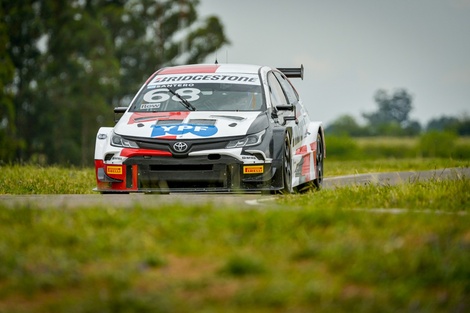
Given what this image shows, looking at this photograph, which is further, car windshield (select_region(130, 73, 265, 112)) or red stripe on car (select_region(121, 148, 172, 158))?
car windshield (select_region(130, 73, 265, 112))

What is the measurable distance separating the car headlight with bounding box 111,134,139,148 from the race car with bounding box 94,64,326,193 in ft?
0.04

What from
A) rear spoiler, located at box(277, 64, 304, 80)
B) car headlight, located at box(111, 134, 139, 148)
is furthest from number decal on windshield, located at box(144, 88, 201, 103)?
rear spoiler, located at box(277, 64, 304, 80)

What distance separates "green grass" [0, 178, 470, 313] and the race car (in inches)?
166

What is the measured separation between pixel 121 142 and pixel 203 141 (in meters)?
1.00

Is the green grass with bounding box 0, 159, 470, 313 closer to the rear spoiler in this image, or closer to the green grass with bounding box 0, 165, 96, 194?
the green grass with bounding box 0, 165, 96, 194

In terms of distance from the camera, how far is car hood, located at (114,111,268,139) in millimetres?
12922

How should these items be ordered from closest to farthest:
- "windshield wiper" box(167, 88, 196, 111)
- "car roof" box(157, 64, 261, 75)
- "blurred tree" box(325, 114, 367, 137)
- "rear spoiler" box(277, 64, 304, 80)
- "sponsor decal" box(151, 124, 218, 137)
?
"sponsor decal" box(151, 124, 218, 137)
"windshield wiper" box(167, 88, 196, 111)
"car roof" box(157, 64, 261, 75)
"rear spoiler" box(277, 64, 304, 80)
"blurred tree" box(325, 114, 367, 137)

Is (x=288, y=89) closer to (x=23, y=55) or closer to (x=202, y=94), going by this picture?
(x=202, y=94)

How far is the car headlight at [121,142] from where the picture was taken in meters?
13.0

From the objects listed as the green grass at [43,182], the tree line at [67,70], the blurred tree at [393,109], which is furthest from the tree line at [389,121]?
the green grass at [43,182]

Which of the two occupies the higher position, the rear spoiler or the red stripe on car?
the rear spoiler

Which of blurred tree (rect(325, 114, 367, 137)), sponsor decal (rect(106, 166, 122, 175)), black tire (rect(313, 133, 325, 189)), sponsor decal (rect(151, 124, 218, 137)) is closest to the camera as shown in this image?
sponsor decal (rect(151, 124, 218, 137))

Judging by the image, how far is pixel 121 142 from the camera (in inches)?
517

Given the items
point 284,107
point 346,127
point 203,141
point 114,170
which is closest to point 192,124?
point 203,141
